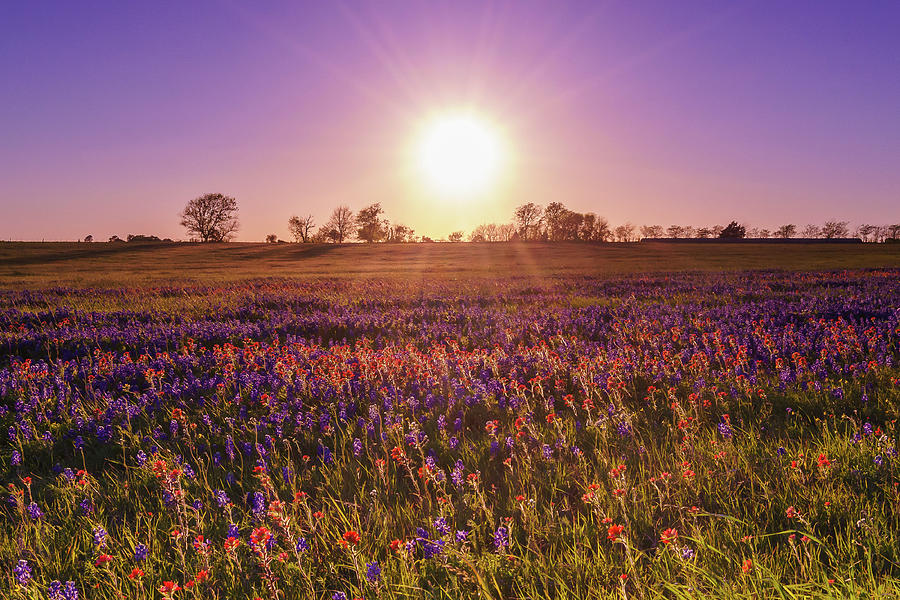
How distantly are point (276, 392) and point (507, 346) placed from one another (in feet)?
12.2

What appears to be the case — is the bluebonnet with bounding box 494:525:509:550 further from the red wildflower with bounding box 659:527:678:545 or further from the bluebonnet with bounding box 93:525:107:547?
the bluebonnet with bounding box 93:525:107:547

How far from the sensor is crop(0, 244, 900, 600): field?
92.4 inches

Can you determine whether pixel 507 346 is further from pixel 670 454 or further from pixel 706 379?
pixel 670 454

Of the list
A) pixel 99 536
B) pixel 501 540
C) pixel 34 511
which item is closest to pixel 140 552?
pixel 99 536

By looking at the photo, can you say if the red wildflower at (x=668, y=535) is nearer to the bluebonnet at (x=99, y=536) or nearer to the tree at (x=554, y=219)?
the bluebonnet at (x=99, y=536)

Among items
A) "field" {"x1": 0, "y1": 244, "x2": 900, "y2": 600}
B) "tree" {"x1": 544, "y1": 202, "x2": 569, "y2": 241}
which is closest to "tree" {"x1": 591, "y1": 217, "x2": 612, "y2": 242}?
"tree" {"x1": 544, "y1": 202, "x2": 569, "y2": 241}

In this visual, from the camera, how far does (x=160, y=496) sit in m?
3.44

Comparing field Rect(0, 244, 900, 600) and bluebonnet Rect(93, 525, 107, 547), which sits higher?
bluebonnet Rect(93, 525, 107, 547)

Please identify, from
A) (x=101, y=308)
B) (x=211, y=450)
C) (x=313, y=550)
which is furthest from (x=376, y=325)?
(x=101, y=308)

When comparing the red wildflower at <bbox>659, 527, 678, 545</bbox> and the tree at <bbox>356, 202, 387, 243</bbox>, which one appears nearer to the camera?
the red wildflower at <bbox>659, 527, 678, 545</bbox>

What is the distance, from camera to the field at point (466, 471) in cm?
235

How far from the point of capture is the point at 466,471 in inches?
144

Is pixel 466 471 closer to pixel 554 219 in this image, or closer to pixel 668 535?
pixel 668 535

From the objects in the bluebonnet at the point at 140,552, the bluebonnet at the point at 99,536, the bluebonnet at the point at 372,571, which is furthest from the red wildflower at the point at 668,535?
the bluebonnet at the point at 99,536
